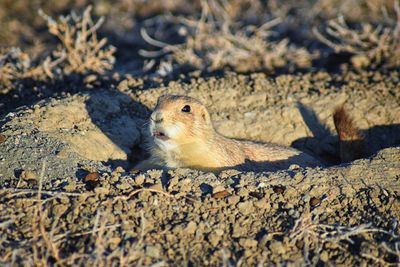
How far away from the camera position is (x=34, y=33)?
30.8 ft

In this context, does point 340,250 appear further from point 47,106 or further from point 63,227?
point 47,106

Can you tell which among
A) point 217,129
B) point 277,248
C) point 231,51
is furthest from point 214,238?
point 231,51

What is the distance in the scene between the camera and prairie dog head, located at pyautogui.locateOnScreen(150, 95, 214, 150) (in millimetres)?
4891

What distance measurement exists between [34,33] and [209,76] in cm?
408

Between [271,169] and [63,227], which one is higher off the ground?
[271,169]

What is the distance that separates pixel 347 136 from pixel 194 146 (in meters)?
1.75

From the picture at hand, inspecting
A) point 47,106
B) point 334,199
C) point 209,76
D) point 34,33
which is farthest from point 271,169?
point 34,33

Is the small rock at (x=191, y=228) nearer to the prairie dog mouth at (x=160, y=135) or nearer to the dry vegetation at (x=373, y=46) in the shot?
the prairie dog mouth at (x=160, y=135)

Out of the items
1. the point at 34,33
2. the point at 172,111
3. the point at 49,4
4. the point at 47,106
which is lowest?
the point at 172,111

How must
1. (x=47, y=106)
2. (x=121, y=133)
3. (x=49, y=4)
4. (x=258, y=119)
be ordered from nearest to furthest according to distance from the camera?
(x=47, y=106) → (x=121, y=133) → (x=258, y=119) → (x=49, y=4)

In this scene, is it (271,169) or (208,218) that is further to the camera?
(271,169)

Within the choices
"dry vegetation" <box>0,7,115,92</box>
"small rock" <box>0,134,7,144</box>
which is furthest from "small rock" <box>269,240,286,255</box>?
"dry vegetation" <box>0,7,115,92</box>

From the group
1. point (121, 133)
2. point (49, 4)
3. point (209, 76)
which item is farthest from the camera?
point (49, 4)

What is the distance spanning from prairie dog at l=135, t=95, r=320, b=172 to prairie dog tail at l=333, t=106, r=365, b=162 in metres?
0.54
